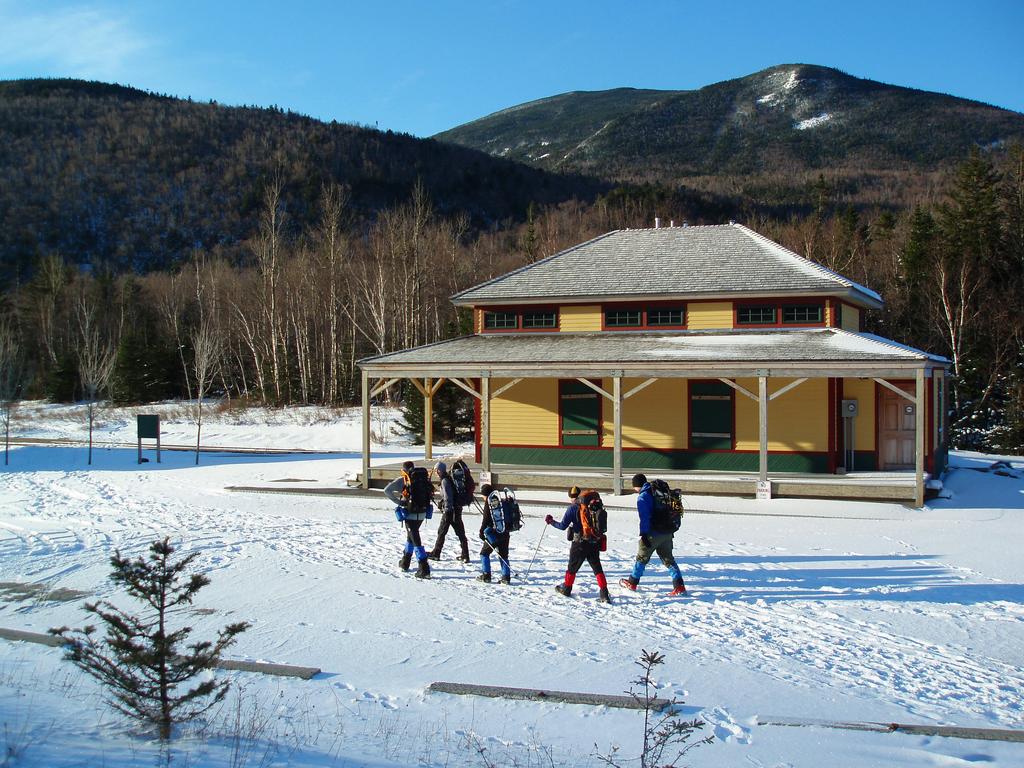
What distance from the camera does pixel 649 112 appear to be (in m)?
166

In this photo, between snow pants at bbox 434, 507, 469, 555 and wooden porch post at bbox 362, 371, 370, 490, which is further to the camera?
wooden porch post at bbox 362, 371, 370, 490

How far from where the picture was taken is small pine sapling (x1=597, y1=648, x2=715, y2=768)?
5.27m

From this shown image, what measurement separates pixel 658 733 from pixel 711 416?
15595 mm

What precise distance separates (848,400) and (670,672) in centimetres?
1398

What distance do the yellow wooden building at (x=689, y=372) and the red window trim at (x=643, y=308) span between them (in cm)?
4

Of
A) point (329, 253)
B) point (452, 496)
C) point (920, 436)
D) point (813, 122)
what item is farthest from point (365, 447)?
point (813, 122)

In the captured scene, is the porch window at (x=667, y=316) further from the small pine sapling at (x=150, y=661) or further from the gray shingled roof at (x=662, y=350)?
the small pine sapling at (x=150, y=661)

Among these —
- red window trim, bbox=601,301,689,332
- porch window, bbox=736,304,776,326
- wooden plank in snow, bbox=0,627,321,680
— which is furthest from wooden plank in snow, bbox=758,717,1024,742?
red window trim, bbox=601,301,689,332

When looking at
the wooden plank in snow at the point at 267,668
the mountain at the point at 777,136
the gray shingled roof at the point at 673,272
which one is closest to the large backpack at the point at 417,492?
the wooden plank in snow at the point at 267,668

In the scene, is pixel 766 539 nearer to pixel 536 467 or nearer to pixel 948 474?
pixel 536 467

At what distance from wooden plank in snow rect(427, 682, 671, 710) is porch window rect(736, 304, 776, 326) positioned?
15.8 m

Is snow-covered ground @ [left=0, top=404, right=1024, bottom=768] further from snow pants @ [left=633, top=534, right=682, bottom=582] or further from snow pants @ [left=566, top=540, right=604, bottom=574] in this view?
snow pants @ [left=566, top=540, right=604, bottom=574]

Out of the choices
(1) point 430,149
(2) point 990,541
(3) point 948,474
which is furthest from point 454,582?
(1) point 430,149

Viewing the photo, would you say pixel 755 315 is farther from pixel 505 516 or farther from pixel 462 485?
pixel 505 516
